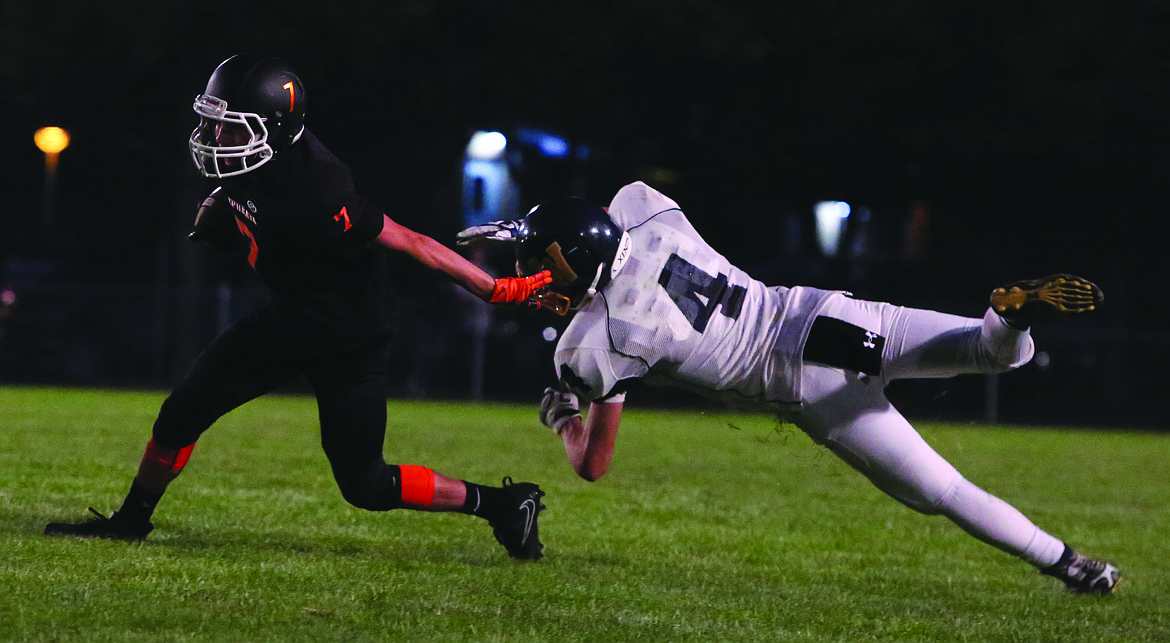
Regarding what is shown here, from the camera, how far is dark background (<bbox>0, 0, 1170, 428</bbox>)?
20.7 metres

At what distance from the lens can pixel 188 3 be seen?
21.8m

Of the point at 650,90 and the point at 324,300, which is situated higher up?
the point at 650,90

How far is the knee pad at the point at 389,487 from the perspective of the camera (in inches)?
206

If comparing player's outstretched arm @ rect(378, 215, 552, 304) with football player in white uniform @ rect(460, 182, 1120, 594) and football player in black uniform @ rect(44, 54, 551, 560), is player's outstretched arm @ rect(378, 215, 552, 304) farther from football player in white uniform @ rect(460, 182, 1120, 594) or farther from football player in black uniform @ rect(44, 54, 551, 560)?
football player in white uniform @ rect(460, 182, 1120, 594)

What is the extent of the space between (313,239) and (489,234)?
0.62 metres

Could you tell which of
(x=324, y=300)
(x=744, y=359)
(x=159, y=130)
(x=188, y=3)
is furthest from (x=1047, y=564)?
(x=159, y=130)

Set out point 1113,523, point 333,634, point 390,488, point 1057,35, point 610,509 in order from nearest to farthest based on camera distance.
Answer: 1. point 333,634
2. point 390,488
3. point 610,509
4. point 1113,523
5. point 1057,35

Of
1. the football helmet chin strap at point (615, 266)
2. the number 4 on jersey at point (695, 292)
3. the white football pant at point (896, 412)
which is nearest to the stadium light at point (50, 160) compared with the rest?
the football helmet chin strap at point (615, 266)

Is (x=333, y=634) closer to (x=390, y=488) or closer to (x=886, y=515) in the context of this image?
(x=390, y=488)

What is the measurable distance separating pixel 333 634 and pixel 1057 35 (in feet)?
65.4

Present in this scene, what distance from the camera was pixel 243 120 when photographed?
4715 mm

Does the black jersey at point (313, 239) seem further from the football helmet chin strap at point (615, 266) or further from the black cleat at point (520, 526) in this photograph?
the black cleat at point (520, 526)

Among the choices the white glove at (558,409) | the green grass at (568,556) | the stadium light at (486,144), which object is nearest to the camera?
the green grass at (568,556)

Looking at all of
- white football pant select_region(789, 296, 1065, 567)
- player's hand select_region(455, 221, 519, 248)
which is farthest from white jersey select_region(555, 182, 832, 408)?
player's hand select_region(455, 221, 519, 248)
